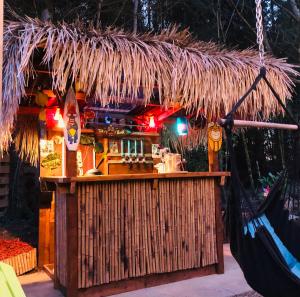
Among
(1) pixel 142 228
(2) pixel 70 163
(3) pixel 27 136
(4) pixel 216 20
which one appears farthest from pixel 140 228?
(4) pixel 216 20

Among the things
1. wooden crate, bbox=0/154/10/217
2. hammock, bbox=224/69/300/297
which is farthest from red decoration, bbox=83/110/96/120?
hammock, bbox=224/69/300/297

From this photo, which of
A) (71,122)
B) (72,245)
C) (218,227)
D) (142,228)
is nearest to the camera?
(72,245)

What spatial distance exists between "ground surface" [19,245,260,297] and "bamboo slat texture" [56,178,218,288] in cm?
16

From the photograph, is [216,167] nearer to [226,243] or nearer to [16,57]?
[226,243]

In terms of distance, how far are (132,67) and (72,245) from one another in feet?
5.27

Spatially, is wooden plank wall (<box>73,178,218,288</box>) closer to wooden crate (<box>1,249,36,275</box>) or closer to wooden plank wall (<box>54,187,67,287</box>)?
wooden plank wall (<box>54,187,67,287</box>)

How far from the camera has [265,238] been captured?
87.5 inches

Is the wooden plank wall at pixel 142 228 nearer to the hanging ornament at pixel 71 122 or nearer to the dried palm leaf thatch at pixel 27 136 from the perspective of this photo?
the hanging ornament at pixel 71 122

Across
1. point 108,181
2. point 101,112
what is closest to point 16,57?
point 108,181

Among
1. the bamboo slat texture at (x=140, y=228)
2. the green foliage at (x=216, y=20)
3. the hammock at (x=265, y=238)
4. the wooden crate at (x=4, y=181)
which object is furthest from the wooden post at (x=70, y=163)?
the green foliage at (x=216, y=20)

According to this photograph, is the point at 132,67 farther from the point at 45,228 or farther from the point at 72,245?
the point at 45,228

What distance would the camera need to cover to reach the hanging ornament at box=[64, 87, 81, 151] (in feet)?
10.8

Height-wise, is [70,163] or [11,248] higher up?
[70,163]

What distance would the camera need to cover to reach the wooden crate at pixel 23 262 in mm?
3928
